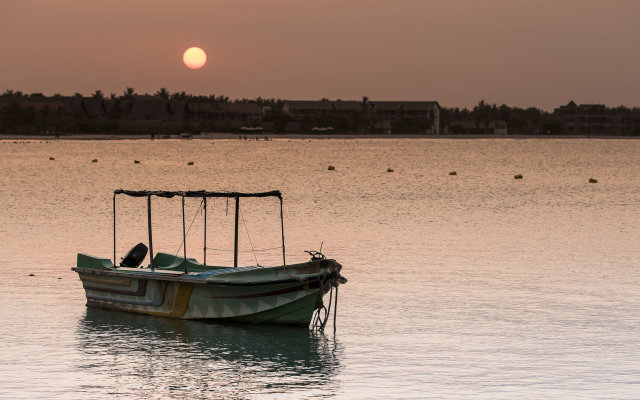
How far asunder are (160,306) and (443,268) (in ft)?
51.9

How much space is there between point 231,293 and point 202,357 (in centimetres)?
359

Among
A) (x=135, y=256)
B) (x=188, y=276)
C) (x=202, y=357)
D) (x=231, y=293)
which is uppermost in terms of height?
(x=135, y=256)

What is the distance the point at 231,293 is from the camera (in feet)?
106

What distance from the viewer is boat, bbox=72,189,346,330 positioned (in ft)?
103

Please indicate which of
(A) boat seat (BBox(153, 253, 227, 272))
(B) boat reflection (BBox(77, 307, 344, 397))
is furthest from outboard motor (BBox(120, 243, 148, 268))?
(B) boat reflection (BBox(77, 307, 344, 397))

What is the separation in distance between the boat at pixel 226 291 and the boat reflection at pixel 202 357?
1.31 ft

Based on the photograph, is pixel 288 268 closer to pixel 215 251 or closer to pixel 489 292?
pixel 489 292

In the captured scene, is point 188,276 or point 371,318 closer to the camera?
point 188,276

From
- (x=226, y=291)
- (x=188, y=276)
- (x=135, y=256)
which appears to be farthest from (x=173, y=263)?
(x=226, y=291)

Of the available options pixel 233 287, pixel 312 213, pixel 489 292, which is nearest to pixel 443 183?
pixel 312 213

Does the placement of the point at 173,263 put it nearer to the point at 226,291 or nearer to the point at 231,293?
the point at 226,291

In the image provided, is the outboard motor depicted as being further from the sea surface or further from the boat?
the sea surface

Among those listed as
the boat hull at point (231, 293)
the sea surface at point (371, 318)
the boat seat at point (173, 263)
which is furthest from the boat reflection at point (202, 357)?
the boat seat at point (173, 263)

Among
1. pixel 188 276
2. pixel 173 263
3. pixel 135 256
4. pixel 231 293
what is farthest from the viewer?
pixel 135 256
